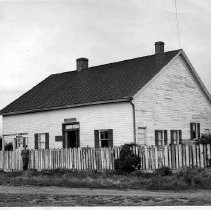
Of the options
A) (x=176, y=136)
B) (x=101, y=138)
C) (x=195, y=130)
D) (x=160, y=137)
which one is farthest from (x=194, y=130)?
(x=101, y=138)

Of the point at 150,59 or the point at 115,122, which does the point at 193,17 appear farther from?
the point at 150,59

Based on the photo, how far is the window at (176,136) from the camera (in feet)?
96.7

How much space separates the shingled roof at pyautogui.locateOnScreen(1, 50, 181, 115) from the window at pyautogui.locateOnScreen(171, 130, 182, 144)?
3.90 meters

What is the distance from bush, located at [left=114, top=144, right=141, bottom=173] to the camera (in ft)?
74.9

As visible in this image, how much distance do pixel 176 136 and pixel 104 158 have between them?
263 inches

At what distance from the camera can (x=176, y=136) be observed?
29.8m

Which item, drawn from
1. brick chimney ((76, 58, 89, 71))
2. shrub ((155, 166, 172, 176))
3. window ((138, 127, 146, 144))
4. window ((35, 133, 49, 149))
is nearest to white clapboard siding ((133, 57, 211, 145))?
window ((138, 127, 146, 144))

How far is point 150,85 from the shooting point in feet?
92.7

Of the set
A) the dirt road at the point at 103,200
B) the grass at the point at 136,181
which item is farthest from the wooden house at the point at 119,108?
the dirt road at the point at 103,200

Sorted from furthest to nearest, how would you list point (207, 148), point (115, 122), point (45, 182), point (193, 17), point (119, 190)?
point (115, 122) → point (207, 148) → point (45, 182) → point (119, 190) → point (193, 17)

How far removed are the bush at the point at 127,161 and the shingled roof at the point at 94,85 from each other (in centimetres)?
430

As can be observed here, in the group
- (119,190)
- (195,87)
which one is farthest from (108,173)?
(195,87)

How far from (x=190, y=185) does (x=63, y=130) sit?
14127mm

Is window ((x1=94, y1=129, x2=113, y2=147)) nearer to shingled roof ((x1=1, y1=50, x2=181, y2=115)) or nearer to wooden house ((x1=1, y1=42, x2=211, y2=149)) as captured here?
wooden house ((x1=1, y1=42, x2=211, y2=149))
